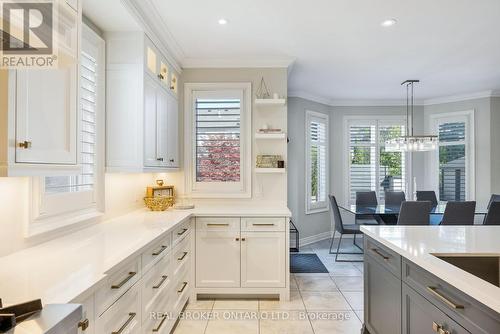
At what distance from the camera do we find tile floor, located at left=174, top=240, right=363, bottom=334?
2.68 metres

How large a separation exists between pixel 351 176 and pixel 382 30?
11.9ft

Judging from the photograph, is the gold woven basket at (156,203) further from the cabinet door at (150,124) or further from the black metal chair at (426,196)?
the black metal chair at (426,196)

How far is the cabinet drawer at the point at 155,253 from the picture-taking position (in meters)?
1.89

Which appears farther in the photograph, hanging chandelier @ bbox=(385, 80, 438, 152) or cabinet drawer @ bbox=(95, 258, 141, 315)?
hanging chandelier @ bbox=(385, 80, 438, 152)

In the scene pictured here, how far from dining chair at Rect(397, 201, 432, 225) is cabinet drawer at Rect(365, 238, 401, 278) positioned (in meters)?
1.36

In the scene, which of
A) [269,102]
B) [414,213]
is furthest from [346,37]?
[414,213]

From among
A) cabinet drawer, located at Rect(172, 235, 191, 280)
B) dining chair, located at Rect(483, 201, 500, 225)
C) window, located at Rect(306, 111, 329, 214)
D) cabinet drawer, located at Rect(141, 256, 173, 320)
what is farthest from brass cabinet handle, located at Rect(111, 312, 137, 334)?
window, located at Rect(306, 111, 329, 214)

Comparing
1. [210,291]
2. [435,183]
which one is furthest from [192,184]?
[435,183]

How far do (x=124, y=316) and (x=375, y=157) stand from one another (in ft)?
18.7

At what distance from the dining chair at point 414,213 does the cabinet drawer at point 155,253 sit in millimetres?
2657

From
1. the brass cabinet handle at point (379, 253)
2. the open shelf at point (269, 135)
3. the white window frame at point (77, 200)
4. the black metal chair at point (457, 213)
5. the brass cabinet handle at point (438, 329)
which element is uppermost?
the open shelf at point (269, 135)

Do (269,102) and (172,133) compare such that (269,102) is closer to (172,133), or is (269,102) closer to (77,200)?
(172,133)

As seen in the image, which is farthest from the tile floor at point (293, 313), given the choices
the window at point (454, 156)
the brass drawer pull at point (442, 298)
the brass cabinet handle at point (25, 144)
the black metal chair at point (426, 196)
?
the window at point (454, 156)

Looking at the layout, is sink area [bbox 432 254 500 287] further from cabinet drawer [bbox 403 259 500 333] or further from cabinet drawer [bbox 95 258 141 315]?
cabinet drawer [bbox 95 258 141 315]
